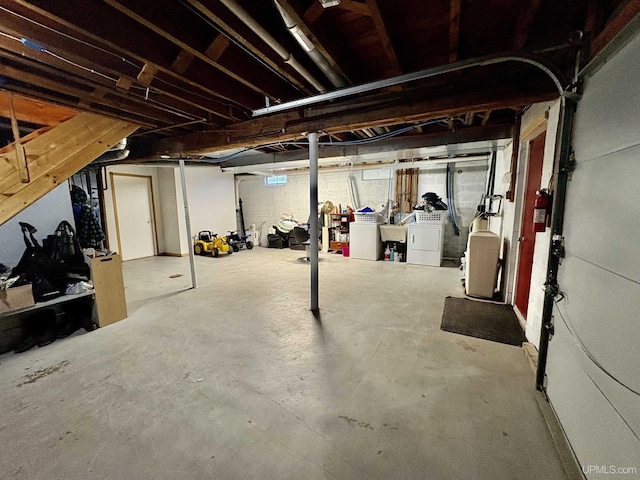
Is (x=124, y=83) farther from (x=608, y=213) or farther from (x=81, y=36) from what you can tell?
(x=608, y=213)

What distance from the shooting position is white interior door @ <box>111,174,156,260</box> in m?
6.27

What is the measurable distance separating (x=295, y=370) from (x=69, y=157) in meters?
A: 2.97

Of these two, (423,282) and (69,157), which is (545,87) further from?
(69,157)

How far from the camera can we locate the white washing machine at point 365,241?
20.3ft

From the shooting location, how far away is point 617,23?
1.27 meters

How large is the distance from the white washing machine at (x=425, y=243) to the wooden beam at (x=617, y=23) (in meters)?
4.14

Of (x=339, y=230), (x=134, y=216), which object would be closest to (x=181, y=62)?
(x=339, y=230)

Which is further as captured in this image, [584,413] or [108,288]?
[108,288]

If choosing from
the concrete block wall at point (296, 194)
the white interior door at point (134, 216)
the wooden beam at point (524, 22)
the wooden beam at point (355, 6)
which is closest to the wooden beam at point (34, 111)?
the wooden beam at point (355, 6)

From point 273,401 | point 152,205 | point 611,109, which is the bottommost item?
point 273,401

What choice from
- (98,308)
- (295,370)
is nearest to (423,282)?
(295,370)

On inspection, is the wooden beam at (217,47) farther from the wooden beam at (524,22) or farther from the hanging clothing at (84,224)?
the hanging clothing at (84,224)

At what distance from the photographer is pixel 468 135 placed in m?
3.77

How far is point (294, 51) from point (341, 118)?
91cm
